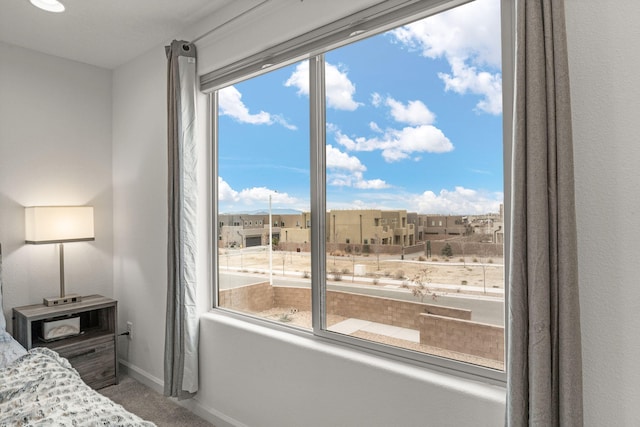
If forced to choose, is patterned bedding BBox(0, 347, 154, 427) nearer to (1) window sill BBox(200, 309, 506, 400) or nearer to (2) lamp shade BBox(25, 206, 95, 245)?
(1) window sill BBox(200, 309, 506, 400)

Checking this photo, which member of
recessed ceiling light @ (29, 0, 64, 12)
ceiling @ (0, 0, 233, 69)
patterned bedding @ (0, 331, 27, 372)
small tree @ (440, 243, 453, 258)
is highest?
ceiling @ (0, 0, 233, 69)

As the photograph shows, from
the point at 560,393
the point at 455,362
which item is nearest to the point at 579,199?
the point at 560,393

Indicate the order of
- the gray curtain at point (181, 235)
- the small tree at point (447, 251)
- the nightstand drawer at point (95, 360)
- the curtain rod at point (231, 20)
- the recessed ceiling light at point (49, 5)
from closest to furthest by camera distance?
the small tree at point (447, 251) < the curtain rod at point (231, 20) < the recessed ceiling light at point (49, 5) < the gray curtain at point (181, 235) < the nightstand drawer at point (95, 360)

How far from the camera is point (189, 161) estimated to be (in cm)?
266

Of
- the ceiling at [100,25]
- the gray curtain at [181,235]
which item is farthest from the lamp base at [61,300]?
the ceiling at [100,25]

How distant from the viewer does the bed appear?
4.53ft

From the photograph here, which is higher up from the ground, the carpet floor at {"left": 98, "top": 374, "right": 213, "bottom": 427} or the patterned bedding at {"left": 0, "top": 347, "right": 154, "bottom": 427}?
the patterned bedding at {"left": 0, "top": 347, "right": 154, "bottom": 427}

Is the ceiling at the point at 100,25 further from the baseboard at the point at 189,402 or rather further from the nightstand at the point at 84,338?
the baseboard at the point at 189,402

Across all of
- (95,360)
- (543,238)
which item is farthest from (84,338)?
(543,238)

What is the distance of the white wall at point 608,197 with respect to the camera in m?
1.26

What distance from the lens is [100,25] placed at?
9.08ft

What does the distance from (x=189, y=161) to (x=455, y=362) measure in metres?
1.98

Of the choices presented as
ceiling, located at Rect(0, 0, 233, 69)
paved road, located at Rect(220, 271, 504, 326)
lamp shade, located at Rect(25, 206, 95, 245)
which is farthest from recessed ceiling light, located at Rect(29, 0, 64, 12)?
paved road, located at Rect(220, 271, 504, 326)

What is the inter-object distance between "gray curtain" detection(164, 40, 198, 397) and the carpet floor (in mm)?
181
